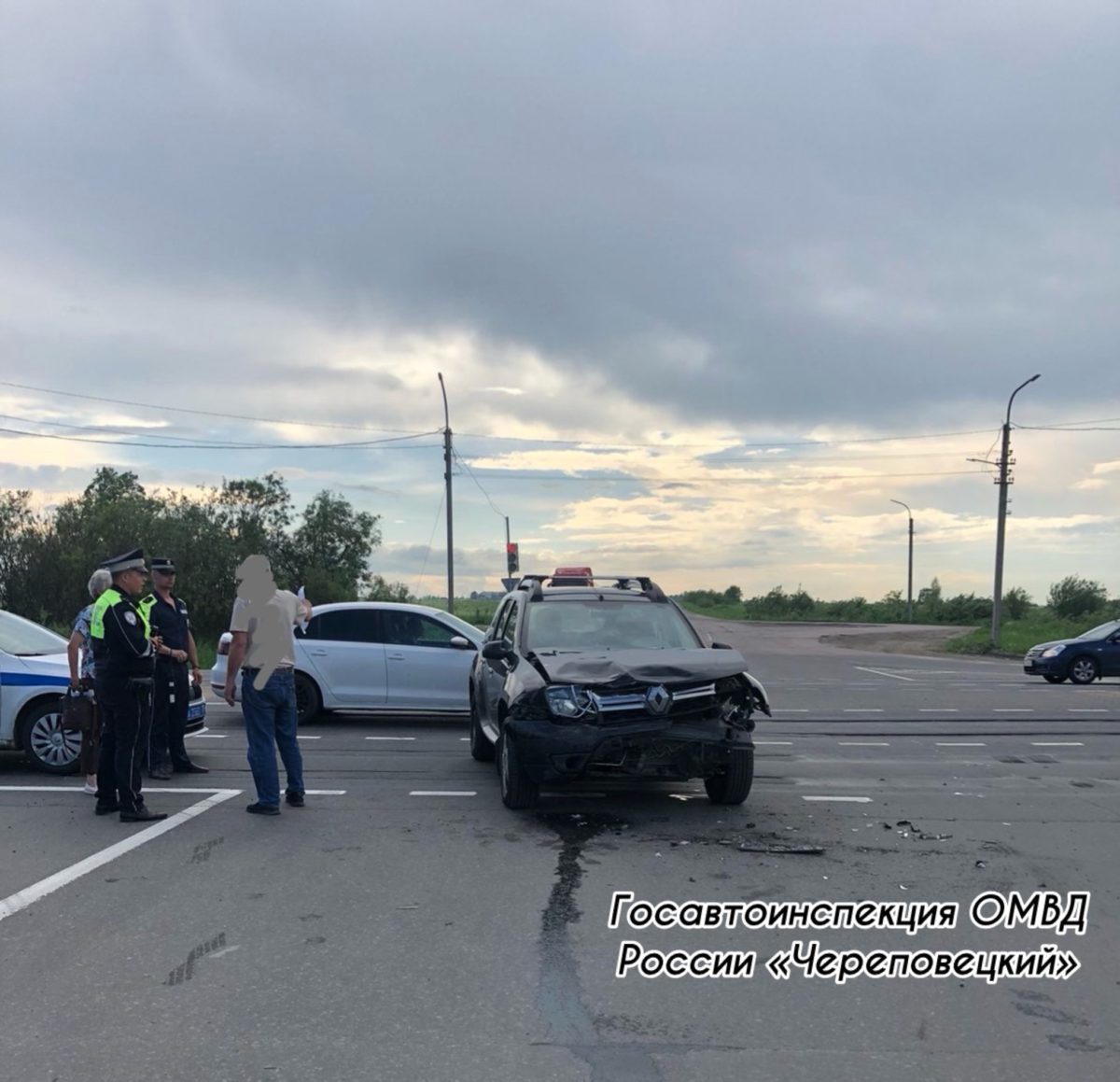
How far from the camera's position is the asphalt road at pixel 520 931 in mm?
4000

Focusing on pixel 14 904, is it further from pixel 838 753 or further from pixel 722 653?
pixel 838 753

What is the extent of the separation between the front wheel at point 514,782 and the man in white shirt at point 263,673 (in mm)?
1639

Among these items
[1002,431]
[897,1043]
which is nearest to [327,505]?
[1002,431]

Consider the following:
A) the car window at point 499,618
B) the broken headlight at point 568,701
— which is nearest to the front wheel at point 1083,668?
the car window at point 499,618

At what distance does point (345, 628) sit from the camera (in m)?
13.9

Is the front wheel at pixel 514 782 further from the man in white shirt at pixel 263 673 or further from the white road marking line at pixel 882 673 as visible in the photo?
the white road marking line at pixel 882 673

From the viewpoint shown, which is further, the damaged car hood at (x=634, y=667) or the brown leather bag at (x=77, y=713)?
the brown leather bag at (x=77, y=713)

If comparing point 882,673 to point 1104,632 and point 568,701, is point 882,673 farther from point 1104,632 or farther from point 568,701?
point 568,701

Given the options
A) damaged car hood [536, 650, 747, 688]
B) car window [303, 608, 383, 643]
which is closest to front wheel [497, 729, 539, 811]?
damaged car hood [536, 650, 747, 688]

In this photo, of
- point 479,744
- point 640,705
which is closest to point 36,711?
point 479,744

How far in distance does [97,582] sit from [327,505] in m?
41.9

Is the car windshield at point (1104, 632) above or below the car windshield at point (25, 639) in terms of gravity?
above

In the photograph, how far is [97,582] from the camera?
909 centimetres

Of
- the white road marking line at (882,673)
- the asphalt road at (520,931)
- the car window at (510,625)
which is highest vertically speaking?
the car window at (510,625)
